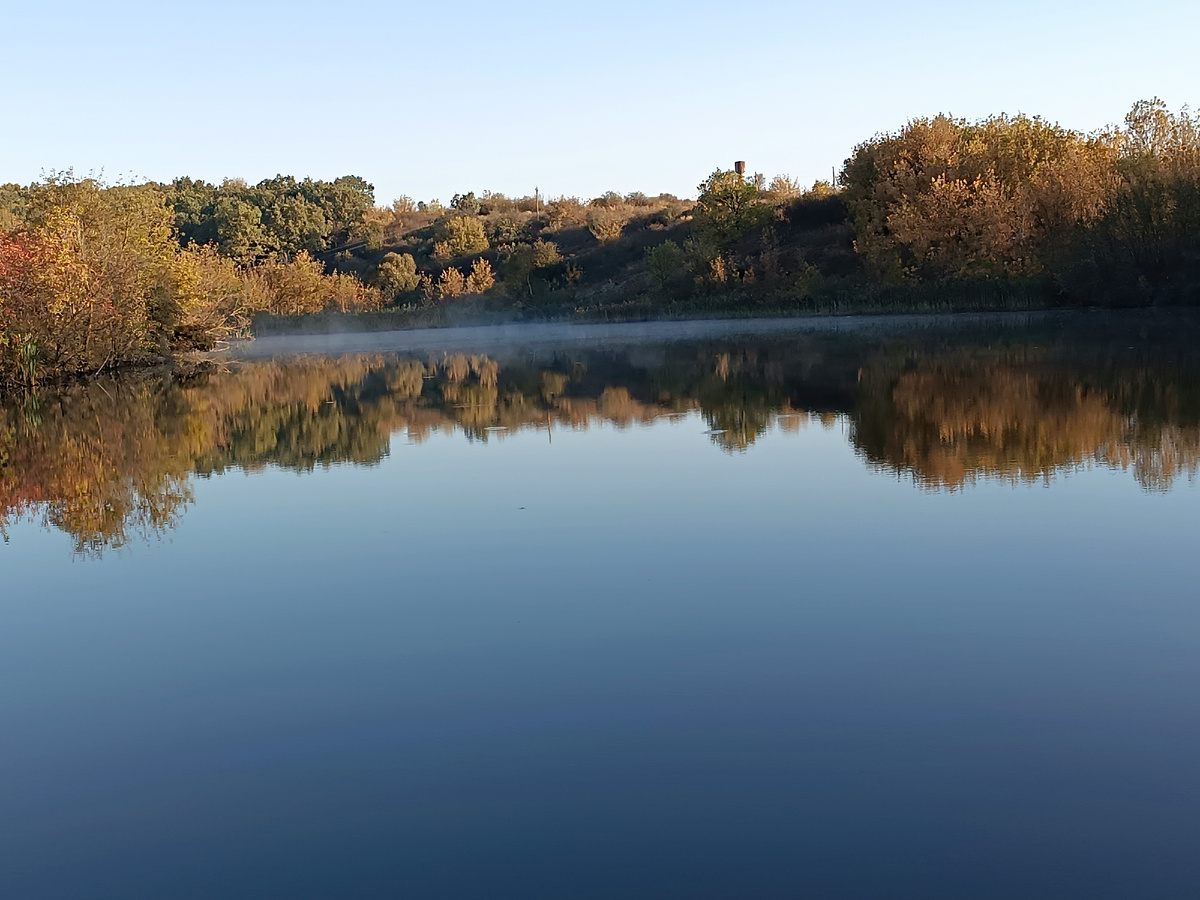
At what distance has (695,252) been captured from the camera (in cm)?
5703

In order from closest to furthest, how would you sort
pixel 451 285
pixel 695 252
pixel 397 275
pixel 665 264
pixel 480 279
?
pixel 695 252, pixel 665 264, pixel 451 285, pixel 480 279, pixel 397 275

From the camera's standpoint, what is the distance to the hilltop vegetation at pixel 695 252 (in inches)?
1108

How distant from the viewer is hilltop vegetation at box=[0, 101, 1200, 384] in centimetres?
2814

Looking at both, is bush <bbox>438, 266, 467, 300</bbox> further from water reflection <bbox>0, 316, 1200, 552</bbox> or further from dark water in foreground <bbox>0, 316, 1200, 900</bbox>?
dark water in foreground <bbox>0, 316, 1200, 900</bbox>

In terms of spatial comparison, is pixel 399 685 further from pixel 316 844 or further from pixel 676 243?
pixel 676 243

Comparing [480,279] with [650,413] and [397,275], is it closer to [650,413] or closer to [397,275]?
[397,275]

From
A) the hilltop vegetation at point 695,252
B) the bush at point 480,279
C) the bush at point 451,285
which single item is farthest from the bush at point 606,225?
the bush at point 451,285

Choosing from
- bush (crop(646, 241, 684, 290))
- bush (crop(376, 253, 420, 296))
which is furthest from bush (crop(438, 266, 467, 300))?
bush (crop(646, 241, 684, 290))

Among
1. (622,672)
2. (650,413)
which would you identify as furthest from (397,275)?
(622,672)

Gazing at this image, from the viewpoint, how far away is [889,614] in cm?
582

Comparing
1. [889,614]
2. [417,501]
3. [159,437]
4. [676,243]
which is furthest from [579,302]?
[889,614]

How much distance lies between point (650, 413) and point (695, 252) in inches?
1665

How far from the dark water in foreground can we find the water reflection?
0.14 metres

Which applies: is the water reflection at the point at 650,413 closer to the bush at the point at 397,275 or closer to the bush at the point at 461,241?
the bush at the point at 397,275
